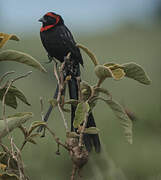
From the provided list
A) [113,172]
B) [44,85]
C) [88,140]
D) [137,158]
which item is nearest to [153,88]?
[44,85]

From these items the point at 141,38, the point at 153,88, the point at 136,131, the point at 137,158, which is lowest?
the point at 141,38

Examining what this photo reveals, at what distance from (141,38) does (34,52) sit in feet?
9.72

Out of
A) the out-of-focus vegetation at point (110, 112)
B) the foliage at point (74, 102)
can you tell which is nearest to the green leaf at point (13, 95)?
the foliage at point (74, 102)

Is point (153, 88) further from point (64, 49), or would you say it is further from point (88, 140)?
point (88, 140)

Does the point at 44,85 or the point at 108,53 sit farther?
the point at 108,53

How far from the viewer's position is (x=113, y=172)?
164 centimetres

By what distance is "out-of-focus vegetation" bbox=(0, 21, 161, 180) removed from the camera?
9.36 feet

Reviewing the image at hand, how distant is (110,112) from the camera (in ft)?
16.6

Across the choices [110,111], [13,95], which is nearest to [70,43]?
[13,95]

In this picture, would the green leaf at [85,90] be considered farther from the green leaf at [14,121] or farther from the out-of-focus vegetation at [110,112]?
the out-of-focus vegetation at [110,112]

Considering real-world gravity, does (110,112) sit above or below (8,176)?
below

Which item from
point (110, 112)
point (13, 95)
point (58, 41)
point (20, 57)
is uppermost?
point (20, 57)

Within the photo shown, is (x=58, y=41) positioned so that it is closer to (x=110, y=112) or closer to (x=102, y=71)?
(x=102, y=71)

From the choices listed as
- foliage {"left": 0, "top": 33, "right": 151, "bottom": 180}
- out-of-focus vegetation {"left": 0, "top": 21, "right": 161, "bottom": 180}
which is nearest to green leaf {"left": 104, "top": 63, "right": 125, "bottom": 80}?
foliage {"left": 0, "top": 33, "right": 151, "bottom": 180}
